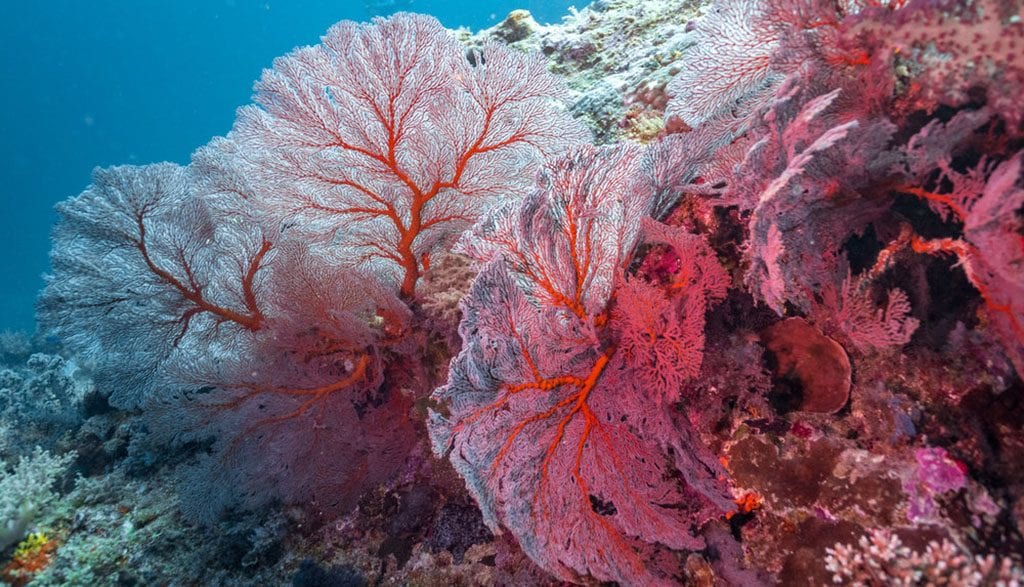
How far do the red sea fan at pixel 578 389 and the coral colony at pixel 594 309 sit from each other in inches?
0.7

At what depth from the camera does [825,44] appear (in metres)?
2.08

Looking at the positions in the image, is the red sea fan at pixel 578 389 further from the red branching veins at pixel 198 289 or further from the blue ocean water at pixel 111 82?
the blue ocean water at pixel 111 82

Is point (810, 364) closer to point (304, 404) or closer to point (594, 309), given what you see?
point (594, 309)

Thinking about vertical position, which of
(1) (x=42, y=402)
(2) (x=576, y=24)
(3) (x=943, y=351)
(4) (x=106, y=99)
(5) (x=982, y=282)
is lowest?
(3) (x=943, y=351)

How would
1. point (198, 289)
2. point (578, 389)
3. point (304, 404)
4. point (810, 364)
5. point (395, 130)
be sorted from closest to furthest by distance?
point (810, 364) → point (578, 389) → point (395, 130) → point (198, 289) → point (304, 404)

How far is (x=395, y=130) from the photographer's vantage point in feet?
10.9

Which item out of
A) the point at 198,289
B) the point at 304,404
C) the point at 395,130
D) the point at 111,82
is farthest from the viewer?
the point at 111,82

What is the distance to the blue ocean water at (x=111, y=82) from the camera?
75875 millimetres

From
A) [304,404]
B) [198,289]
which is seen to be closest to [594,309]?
[304,404]

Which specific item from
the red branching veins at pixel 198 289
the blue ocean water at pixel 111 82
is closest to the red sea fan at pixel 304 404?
the red branching veins at pixel 198 289

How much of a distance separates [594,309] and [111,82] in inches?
5439

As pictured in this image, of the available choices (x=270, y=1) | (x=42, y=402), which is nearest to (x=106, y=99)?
(x=270, y=1)

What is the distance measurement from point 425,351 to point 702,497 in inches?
95.6

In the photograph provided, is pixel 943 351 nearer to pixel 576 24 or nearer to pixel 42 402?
pixel 576 24
